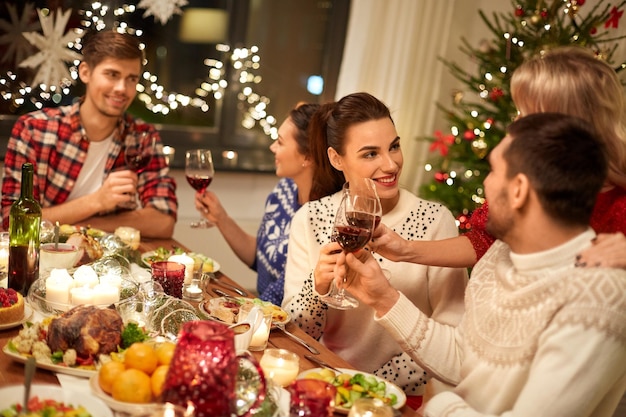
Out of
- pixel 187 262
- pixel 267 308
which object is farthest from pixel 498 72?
pixel 267 308

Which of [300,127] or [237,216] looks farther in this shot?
[237,216]

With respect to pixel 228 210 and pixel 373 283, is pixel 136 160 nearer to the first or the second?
pixel 373 283

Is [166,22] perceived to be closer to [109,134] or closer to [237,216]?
[237,216]

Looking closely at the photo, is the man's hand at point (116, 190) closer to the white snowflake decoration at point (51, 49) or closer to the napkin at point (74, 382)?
the napkin at point (74, 382)

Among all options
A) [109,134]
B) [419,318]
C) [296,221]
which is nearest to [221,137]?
[109,134]

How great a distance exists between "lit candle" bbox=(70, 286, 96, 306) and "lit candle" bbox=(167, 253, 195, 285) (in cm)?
43

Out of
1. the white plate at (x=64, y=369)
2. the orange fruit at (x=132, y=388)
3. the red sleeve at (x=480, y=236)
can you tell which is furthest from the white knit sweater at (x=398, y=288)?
the orange fruit at (x=132, y=388)

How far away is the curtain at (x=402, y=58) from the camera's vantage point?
16.4ft

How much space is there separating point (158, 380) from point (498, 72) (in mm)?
3244

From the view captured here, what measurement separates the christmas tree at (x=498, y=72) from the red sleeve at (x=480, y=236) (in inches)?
67.0

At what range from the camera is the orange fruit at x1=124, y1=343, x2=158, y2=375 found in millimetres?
1447

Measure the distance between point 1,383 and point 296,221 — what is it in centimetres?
122

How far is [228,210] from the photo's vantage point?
5027 millimetres

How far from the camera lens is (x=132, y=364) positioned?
145cm
